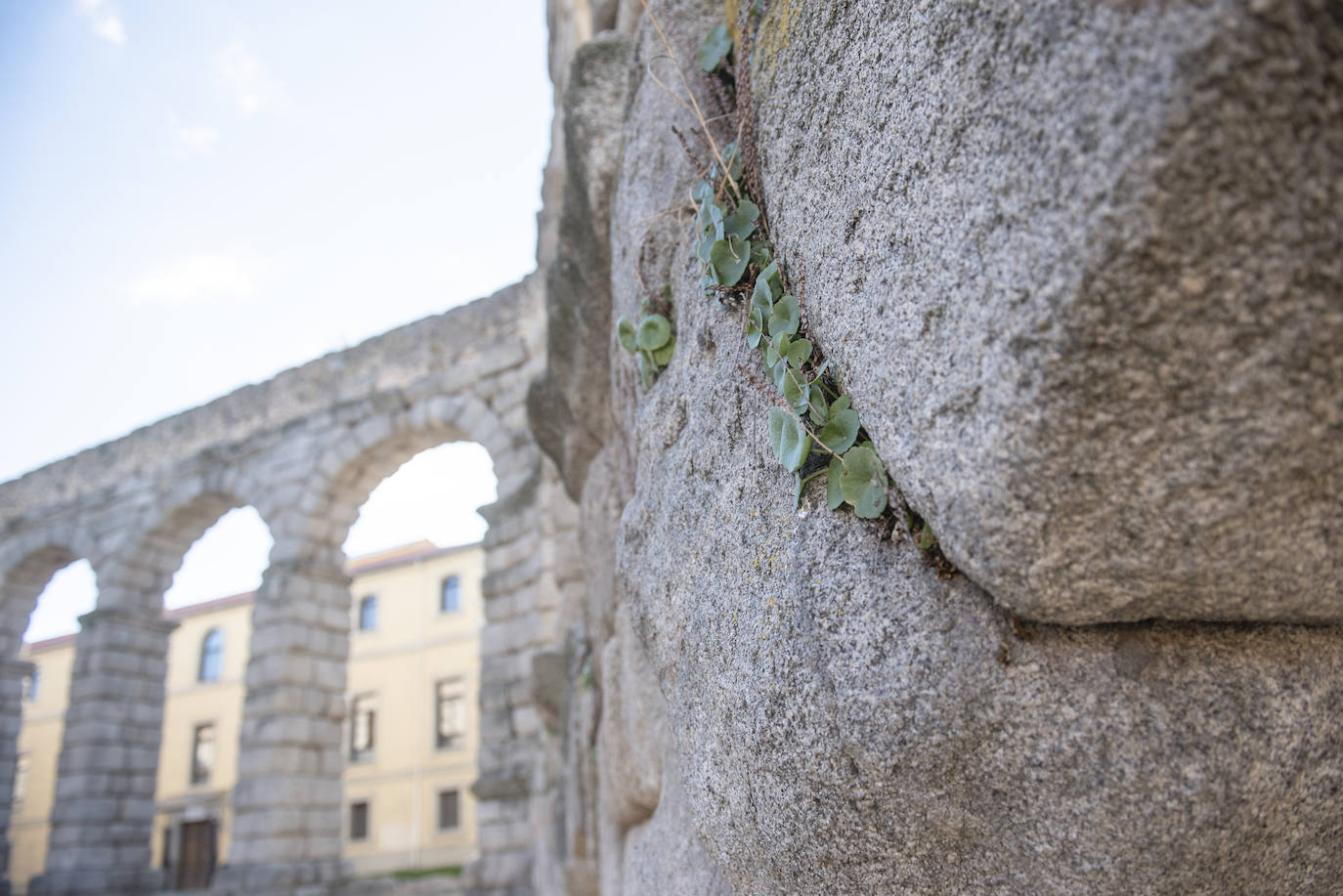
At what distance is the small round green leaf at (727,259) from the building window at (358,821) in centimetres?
2245

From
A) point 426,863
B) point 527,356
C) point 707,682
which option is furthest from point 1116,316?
point 426,863

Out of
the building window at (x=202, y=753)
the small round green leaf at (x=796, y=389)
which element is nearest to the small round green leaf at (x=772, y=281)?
the small round green leaf at (x=796, y=389)

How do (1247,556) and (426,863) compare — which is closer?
(1247,556)

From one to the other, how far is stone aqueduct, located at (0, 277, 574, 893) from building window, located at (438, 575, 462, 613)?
1007cm

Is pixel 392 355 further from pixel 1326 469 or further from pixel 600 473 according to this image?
pixel 1326 469

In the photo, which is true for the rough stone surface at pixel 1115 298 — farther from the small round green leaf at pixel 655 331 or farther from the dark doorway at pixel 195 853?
the dark doorway at pixel 195 853

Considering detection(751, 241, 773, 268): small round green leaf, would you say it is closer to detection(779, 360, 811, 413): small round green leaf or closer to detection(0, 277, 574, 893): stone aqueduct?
detection(779, 360, 811, 413): small round green leaf

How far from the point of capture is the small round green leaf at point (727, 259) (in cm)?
135

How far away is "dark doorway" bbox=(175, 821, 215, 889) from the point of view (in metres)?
21.1

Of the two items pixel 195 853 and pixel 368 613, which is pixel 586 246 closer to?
pixel 368 613

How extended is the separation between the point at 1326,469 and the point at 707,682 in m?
0.74

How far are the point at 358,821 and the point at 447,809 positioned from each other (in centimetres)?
233

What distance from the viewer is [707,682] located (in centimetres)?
125

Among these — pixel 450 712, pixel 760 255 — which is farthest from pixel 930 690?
pixel 450 712
